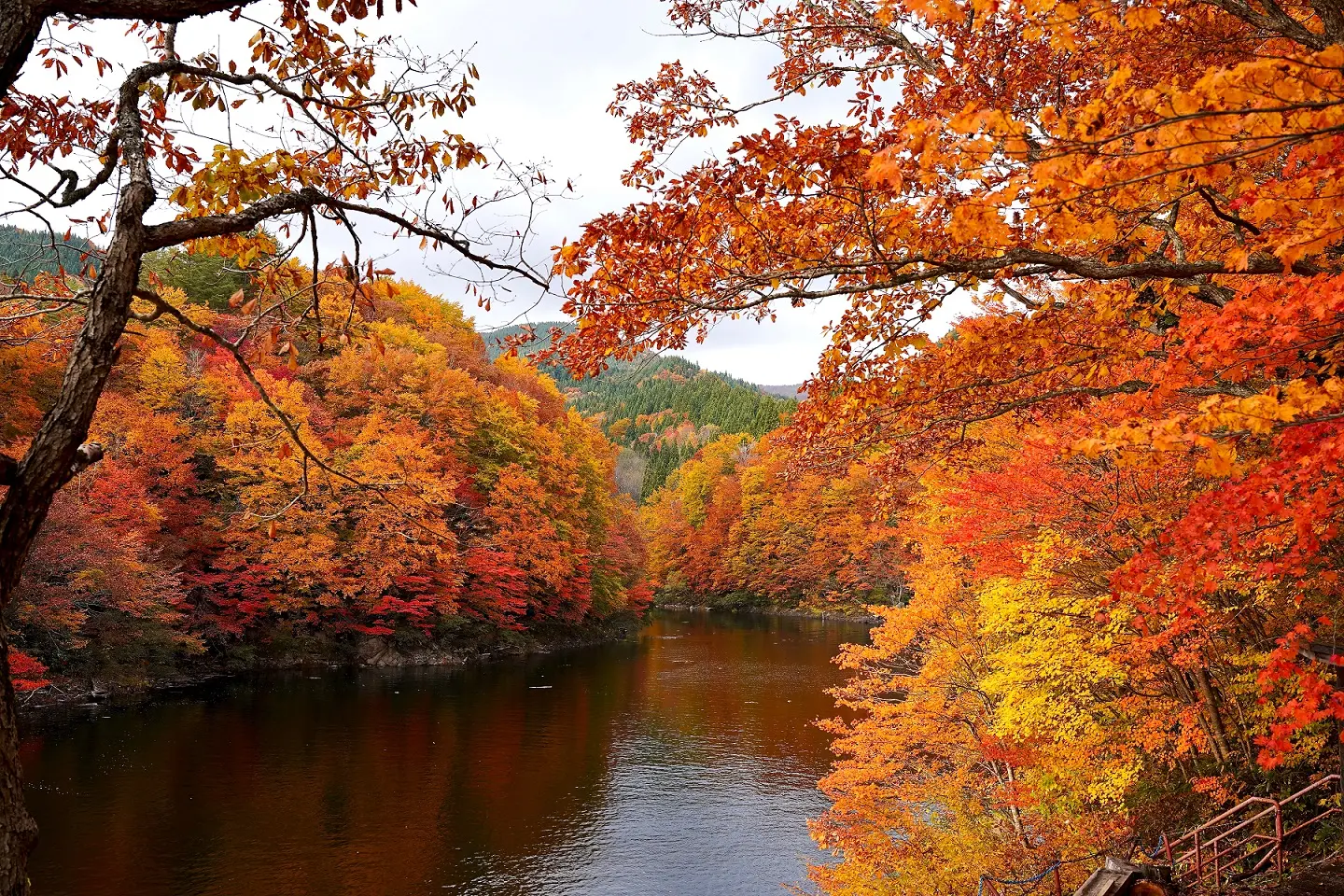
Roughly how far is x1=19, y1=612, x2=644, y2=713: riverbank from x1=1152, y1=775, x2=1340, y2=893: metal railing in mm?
21195

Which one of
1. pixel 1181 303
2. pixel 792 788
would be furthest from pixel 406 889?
pixel 1181 303

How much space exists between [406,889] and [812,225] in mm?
11769

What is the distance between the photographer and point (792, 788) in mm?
17172

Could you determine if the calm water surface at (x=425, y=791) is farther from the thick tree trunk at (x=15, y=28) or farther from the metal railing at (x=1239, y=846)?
the thick tree trunk at (x=15, y=28)

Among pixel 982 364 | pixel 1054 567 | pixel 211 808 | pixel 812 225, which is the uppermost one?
pixel 812 225

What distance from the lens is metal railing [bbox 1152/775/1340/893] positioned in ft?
24.7

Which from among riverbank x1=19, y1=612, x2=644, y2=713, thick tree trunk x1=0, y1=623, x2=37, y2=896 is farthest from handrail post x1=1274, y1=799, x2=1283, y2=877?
riverbank x1=19, y1=612, x2=644, y2=713

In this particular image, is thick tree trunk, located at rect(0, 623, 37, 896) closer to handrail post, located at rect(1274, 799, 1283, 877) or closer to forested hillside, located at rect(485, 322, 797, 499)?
handrail post, located at rect(1274, 799, 1283, 877)

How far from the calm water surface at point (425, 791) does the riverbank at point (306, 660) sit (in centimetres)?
110

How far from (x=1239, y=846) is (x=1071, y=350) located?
256 inches

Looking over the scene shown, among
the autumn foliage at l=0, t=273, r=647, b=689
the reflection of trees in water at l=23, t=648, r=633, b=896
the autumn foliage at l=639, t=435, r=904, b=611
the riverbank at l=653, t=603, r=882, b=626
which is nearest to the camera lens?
the reflection of trees in water at l=23, t=648, r=633, b=896

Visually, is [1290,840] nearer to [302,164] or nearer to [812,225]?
[812,225]

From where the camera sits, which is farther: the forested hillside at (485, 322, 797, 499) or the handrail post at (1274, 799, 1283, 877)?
the forested hillside at (485, 322, 797, 499)

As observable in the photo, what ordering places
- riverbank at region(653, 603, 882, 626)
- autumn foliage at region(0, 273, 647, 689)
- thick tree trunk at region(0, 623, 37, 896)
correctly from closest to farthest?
thick tree trunk at region(0, 623, 37, 896) → autumn foliage at region(0, 273, 647, 689) → riverbank at region(653, 603, 882, 626)
